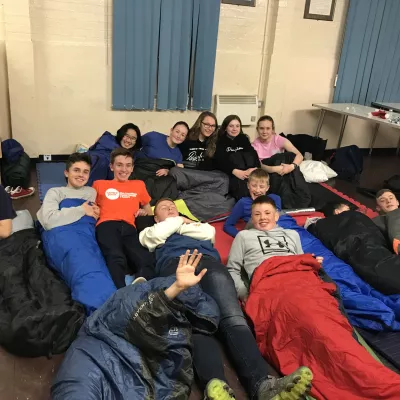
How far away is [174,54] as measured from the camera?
4355mm

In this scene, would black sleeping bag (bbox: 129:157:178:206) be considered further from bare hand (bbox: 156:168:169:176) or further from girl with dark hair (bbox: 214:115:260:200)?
girl with dark hair (bbox: 214:115:260:200)

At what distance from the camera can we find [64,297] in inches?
79.0

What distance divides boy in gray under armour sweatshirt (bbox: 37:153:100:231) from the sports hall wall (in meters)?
1.81

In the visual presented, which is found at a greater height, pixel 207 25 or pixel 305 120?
pixel 207 25

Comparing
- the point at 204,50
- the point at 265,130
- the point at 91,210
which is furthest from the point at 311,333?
the point at 204,50

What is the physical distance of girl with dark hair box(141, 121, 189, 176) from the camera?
3.53m

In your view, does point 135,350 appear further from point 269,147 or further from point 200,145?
point 269,147

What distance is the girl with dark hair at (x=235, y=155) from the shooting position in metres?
3.48

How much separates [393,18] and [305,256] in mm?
4151

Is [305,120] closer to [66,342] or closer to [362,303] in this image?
[362,303]

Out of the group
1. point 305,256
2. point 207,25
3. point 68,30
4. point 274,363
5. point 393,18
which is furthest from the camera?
point 393,18

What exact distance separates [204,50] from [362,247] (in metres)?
2.87

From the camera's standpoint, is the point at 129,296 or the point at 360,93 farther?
the point at 360,93

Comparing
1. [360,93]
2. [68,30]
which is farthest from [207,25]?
[360,93]
